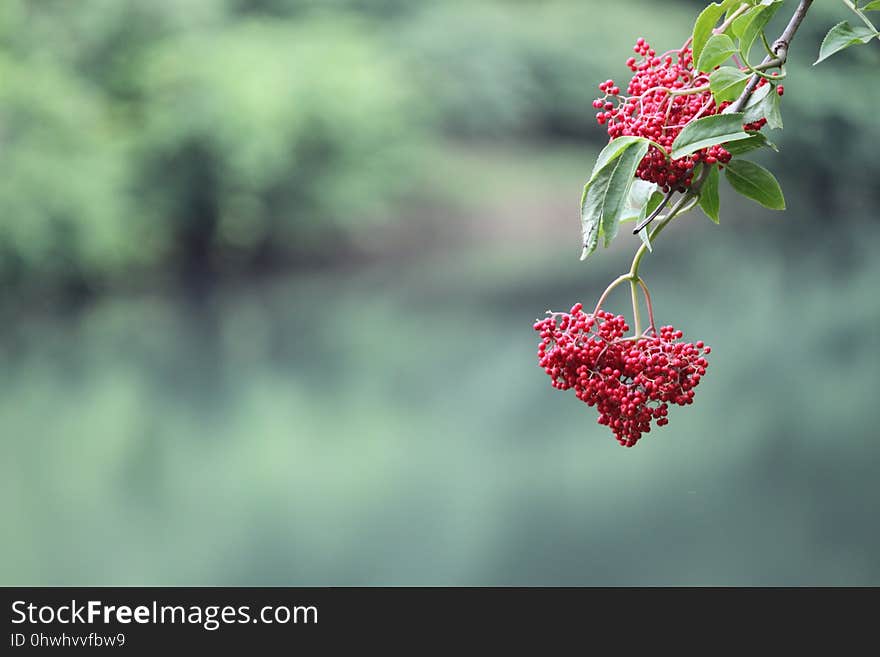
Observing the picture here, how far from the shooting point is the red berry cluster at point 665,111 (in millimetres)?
549

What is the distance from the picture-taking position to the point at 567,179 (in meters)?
7.37

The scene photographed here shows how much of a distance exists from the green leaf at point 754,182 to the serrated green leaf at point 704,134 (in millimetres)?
67

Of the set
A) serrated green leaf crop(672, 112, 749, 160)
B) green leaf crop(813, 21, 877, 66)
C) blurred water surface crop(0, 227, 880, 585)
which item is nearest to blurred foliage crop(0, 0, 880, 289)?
blurred water surface crop(0, 227, 880, 585)

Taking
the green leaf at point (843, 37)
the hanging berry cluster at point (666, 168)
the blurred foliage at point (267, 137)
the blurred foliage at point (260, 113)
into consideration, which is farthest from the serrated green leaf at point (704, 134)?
the blurred foliage at point (267, 137)

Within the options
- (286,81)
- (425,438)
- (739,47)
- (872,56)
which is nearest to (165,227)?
(286,81)

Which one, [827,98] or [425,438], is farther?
[425,438]

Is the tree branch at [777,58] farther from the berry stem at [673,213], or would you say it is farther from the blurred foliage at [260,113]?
the blurred foliage at [260,113]

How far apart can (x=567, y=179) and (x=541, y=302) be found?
3.74 ft

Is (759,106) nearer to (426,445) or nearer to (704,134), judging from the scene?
(704,134)

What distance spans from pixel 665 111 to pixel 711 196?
52mm

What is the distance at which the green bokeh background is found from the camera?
4840mm

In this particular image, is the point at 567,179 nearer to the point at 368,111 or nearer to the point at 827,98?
the point at 368,111

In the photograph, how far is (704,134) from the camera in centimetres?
52

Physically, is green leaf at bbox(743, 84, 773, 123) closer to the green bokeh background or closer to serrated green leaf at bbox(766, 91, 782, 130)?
serrated green leaf at bbox(766, 91, 782, 130)
